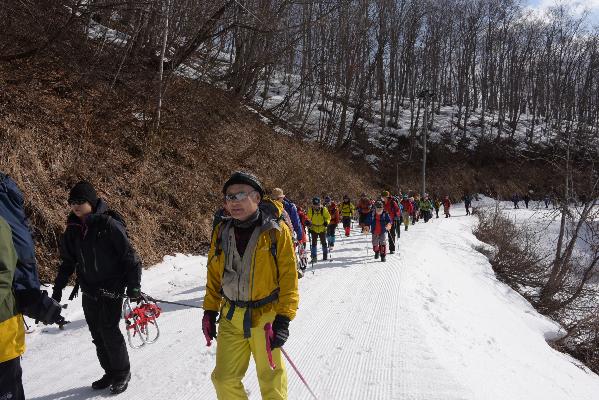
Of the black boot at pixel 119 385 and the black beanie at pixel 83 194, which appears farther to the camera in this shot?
the black boot at pixel 119 385

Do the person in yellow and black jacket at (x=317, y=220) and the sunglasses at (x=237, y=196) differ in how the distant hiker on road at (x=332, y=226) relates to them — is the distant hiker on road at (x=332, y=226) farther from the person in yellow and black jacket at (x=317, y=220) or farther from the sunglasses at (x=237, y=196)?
the sunglasses at (x=237, y=196)

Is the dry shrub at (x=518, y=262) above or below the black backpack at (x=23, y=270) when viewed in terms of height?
below

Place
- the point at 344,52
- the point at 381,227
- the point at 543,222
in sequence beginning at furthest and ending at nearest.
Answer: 1. the point at 344,52
2. the point at 543,222
3. the point at 381,227

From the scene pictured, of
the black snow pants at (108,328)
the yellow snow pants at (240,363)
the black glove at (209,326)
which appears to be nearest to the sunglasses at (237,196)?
the yellow snow pants at (240,363)

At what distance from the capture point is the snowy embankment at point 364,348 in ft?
14.1

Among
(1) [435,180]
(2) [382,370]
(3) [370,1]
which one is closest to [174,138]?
(2) [382,370]

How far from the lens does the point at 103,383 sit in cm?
407

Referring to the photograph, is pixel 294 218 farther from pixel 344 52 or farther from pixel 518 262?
pixel 344 52

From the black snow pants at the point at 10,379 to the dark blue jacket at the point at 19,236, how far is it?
0.48m

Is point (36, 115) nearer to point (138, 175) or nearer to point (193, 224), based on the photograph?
point (138, 175)

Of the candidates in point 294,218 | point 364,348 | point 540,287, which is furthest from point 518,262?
point 364,348

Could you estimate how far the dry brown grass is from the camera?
834 centimetres

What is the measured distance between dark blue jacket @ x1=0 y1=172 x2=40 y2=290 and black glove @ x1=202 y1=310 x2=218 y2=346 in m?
1.19

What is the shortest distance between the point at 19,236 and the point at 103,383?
192 cm
